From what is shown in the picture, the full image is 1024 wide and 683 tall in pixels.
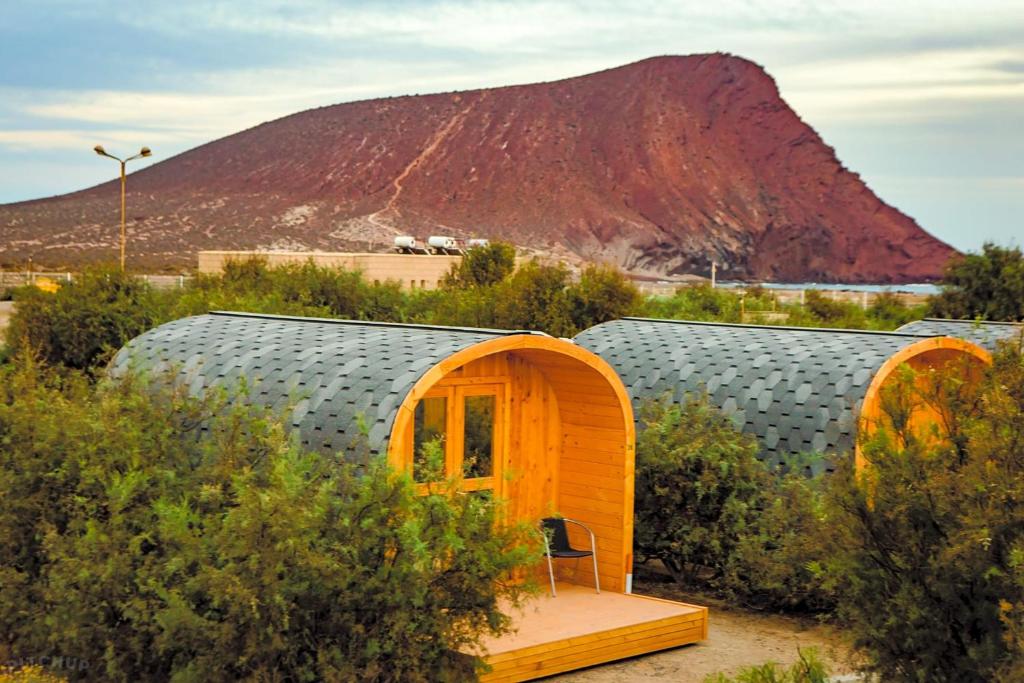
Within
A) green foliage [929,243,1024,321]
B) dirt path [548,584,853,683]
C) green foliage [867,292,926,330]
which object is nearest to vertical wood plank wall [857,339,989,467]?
dirt path [548,584,853,683]

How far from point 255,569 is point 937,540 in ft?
11.3

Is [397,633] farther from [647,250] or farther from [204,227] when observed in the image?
[647,250]

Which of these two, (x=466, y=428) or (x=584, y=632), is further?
(x=466, y=428)

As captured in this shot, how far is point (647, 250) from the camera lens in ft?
431

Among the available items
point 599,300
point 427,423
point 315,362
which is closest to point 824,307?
point 599,300

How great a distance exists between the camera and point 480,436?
1048cm

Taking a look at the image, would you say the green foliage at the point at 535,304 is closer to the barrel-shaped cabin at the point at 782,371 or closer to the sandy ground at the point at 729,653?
the barrel-shaped cabin at the point at 782,371

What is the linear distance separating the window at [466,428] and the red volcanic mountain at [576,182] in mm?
97287

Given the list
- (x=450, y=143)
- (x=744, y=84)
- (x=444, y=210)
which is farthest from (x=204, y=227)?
(x=744, y=84)

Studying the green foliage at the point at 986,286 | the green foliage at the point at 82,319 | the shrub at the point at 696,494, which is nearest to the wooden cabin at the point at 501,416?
the shrub at the point at 696,494

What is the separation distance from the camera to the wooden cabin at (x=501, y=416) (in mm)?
8992

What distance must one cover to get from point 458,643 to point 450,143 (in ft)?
454

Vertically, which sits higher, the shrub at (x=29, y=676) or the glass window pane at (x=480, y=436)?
the glass window pane at (x=480, y=436)

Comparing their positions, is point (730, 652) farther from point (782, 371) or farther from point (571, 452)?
point (782, 371)
